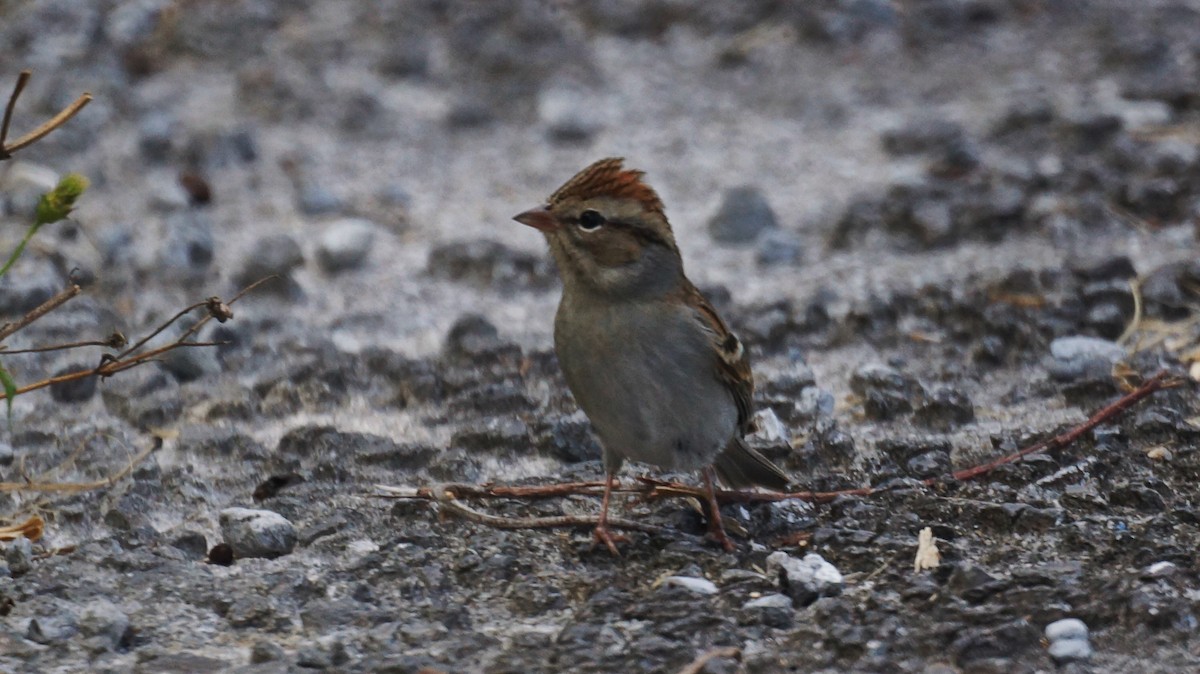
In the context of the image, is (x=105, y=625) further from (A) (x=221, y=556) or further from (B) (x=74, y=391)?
(B) (x=74, y=391)

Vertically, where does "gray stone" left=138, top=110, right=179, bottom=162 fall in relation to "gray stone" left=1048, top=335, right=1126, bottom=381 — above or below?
above

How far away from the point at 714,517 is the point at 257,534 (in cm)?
124

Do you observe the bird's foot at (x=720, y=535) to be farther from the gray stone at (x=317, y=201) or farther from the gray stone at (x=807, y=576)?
the gray stone at (x=317, y=201)

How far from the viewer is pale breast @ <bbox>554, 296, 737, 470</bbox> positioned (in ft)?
14.5

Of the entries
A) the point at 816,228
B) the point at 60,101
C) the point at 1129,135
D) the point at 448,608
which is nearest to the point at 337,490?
the point at 448,608

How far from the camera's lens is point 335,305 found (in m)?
6.53

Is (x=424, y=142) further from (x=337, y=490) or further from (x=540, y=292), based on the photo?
(x=337, y=490)

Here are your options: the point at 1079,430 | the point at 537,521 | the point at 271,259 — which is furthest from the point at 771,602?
the point at 271,259

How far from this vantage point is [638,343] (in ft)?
14.5

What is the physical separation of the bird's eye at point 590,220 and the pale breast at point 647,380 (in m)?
0.23

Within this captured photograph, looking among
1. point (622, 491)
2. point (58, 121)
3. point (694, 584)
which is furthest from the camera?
point (622, 491)

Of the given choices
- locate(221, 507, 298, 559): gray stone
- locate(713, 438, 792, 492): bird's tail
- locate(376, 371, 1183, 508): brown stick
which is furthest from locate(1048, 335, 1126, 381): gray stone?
locate(221, 507, 298, 559): gray stone

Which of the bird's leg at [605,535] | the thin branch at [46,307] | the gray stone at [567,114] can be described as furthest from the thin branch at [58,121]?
the gray stone at [567,114]

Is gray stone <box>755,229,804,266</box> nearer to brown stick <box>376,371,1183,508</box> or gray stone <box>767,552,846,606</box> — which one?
brown stick <box>376,371,1183,508</box>
